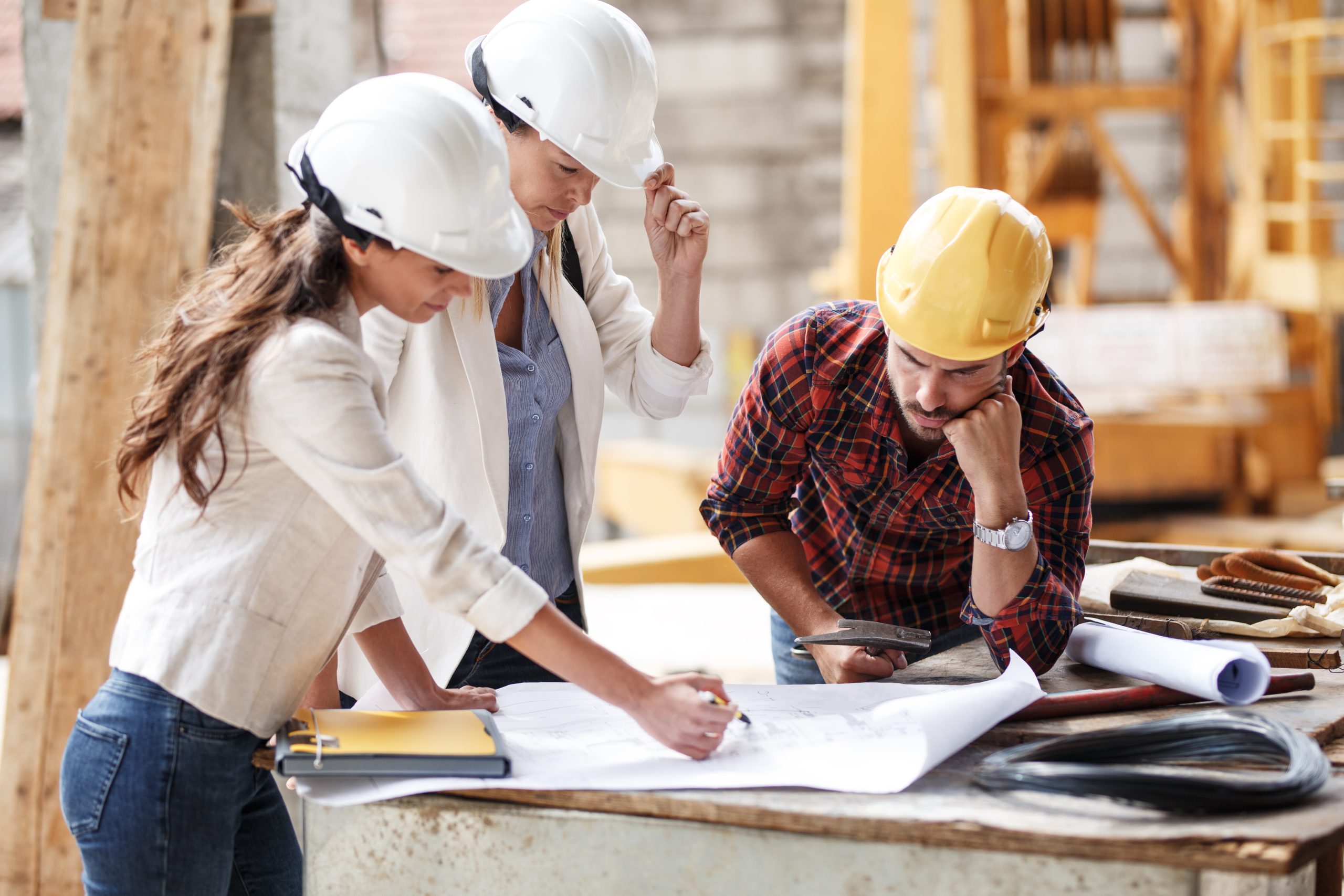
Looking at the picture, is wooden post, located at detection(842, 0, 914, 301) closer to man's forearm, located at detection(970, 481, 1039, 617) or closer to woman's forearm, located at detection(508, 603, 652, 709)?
man's forearm, located at detection(970, 481, 1039, 617)

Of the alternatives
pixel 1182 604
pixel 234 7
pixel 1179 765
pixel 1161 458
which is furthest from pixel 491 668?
pixel 1161 458

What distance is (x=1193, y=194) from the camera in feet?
28.4

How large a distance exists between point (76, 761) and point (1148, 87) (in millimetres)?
8236

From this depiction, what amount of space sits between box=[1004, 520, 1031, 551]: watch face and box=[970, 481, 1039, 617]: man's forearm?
0.01 meters

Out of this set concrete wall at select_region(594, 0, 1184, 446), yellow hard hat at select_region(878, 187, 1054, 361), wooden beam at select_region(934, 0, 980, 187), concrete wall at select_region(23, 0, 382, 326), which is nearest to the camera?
yellow hard hat at select_region(878, 187, 1054, 361)

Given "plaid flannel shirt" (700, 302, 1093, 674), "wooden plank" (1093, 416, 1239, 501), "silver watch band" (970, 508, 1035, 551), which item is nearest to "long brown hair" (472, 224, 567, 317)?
"plaid flannel shirt" (700, 302, 1093, 674)

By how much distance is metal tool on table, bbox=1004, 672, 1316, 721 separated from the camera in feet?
6.17

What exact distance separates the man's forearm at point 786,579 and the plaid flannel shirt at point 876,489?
0.10ft

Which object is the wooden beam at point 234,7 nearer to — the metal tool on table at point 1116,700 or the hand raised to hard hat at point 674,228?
the hand raised to hard hat at point 674,228

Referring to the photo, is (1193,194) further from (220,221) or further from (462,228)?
(462,228)

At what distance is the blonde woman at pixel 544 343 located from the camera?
2.06 meters

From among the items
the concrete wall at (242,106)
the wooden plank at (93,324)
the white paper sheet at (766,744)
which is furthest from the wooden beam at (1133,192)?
the white paper sheet at (766,744)

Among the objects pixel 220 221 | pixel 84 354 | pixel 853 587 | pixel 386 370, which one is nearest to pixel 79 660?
pixel 84 354

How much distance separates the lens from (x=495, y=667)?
2311mm
